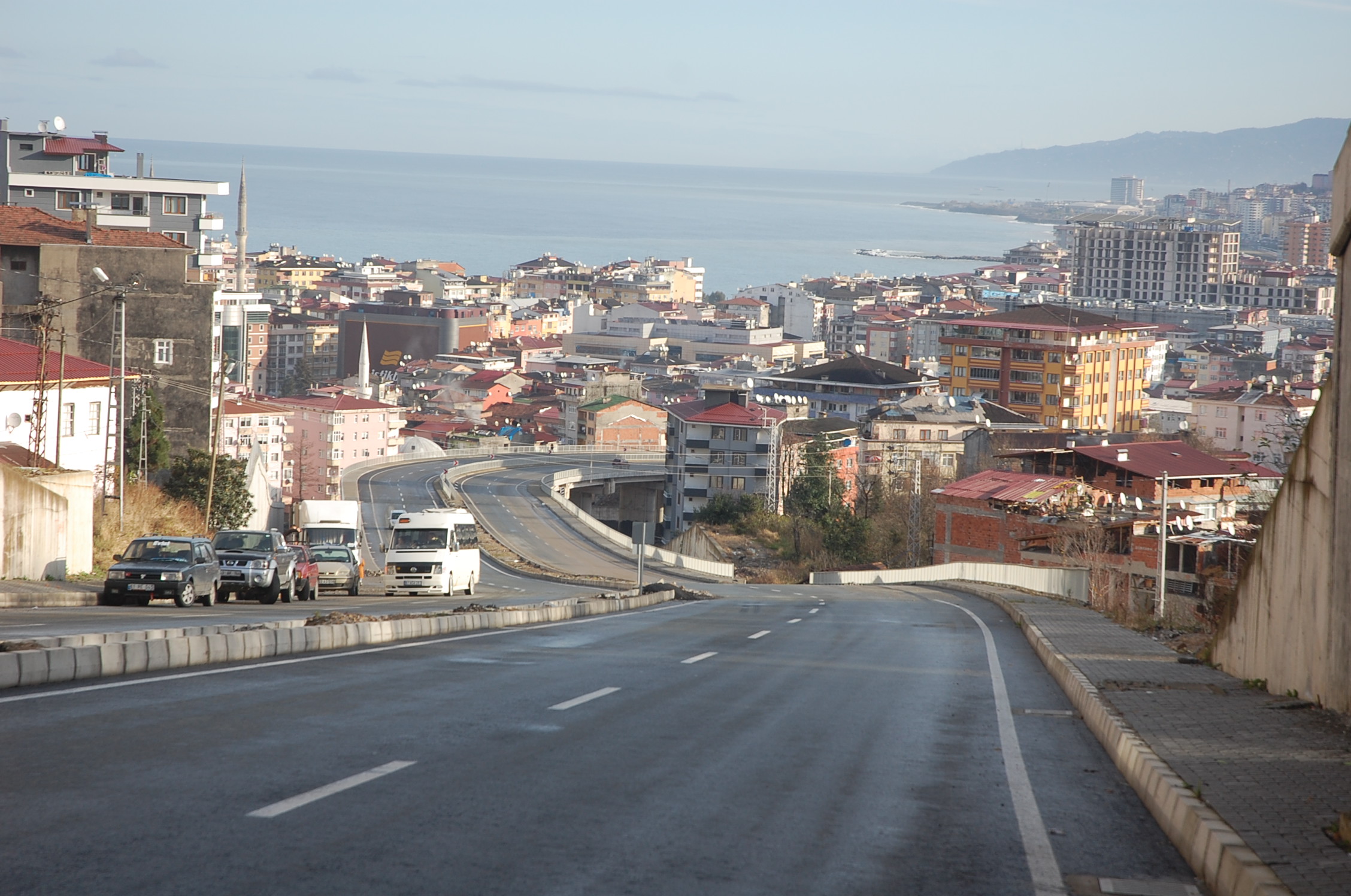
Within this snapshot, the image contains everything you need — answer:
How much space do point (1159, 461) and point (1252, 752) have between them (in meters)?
70.0

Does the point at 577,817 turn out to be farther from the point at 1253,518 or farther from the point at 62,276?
the point at 62,276

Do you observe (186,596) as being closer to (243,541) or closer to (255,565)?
(255,565)

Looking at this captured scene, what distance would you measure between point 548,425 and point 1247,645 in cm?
14800

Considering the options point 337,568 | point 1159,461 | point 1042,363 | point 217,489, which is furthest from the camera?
point 1042,363

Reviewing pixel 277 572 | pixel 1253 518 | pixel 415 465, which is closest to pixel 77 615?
pixel 277 572

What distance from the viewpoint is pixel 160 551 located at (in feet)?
88.8

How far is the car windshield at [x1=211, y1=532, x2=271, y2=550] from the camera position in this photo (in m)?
31.1

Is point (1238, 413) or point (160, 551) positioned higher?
point (1238, 413)

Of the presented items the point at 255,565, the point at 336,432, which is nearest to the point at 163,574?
the point at 255,565

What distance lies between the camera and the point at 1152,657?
19.8m

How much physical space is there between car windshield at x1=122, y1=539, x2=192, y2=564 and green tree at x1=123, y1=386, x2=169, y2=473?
2405 cm

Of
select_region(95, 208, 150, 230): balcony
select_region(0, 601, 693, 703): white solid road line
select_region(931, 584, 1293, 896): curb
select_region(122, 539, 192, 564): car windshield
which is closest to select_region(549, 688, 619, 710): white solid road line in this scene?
select_region(0, 601, 693, 703): white solid road line

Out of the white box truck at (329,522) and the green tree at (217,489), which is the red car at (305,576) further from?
the green tree at (217,489)

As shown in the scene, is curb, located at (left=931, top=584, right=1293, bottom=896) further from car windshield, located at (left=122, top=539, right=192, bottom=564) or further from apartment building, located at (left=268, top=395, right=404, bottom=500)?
apartment building, located at (left=268, top=395, right=404, bottom=500)
